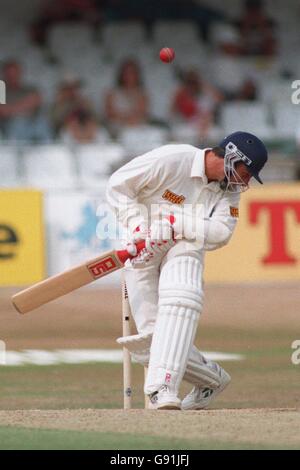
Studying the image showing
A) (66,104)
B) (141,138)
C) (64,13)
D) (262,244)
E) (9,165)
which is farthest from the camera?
(64,13)

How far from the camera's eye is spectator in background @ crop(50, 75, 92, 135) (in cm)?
1784

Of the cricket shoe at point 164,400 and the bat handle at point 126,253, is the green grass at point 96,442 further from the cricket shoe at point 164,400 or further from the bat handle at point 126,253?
the bat handle at point 126,253

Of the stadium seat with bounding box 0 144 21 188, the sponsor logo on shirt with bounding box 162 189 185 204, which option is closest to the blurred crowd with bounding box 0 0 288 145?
the stadium seat with bounding box 0 144 21 188

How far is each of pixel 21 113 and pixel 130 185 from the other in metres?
10.6

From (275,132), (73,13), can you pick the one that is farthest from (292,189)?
(73,13)

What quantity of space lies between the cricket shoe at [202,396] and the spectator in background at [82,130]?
9973mm

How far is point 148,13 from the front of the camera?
21078mm

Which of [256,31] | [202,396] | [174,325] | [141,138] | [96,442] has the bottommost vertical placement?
[96,442]

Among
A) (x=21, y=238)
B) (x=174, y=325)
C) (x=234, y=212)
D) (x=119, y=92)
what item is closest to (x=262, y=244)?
(x=21, y=238)

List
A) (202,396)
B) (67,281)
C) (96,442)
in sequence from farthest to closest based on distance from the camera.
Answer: (202,396) < (67,281) < (96,442)

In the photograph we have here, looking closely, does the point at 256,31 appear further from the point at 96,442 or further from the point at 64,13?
the point at 96,442

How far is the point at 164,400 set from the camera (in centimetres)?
698

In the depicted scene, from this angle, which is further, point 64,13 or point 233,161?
point 64,13

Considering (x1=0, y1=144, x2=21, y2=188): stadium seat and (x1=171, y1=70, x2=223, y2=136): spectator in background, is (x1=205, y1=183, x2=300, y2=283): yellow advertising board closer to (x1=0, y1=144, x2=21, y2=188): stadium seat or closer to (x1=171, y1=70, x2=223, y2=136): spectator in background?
(x1=171, y1=70, x2=223, y2=136): spectator in background
